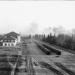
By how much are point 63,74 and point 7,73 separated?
8751 mm

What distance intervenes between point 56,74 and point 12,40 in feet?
108

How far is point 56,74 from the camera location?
12469 millimetres

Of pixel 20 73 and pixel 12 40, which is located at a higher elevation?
pixel 12 40

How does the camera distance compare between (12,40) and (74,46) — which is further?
(12,40)

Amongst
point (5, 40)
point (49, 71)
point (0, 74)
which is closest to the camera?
point (0, 74)

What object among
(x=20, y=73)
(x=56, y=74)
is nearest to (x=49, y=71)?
(x=56, y=74)

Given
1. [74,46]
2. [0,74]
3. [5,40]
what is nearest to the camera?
[0,74]

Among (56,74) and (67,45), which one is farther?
(67,45)

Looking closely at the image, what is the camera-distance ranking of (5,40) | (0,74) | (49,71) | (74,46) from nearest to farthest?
(0,74) → (49,71) → (74,46) → (5,40)

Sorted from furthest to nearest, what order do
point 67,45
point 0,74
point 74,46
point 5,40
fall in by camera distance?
1. point 5,40
2. point 67,45
3. point 74,46
4. point 0,74

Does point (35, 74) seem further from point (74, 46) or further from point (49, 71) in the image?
point (74, 46)

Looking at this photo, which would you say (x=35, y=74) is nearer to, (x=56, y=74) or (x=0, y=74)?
(x=56, y=74)

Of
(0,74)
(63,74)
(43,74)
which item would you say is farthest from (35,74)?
(0,74)

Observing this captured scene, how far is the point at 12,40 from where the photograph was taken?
41094 millimetres
